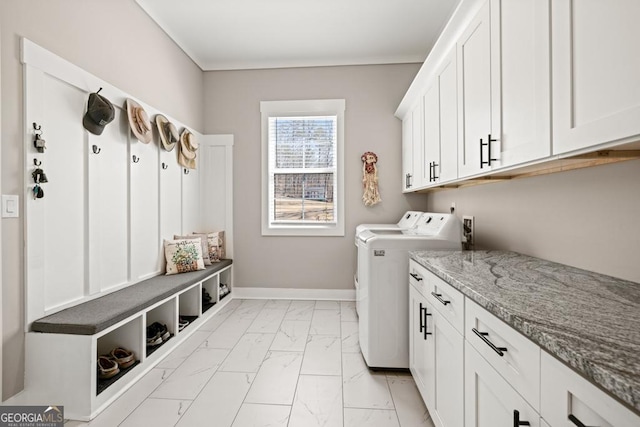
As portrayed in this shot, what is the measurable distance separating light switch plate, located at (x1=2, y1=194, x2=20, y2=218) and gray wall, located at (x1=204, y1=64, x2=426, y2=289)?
2331 millimetres

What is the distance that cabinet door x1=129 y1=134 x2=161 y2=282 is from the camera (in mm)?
2521

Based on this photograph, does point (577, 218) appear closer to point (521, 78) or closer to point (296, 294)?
point (521, 78)

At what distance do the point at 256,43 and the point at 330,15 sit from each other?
3.15ft

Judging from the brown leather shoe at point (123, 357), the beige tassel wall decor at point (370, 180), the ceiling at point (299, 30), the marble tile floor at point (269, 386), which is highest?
the ceiling at point (299, 30)

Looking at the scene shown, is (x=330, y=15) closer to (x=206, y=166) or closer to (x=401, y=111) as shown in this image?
(x=401, y=111)

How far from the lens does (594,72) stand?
89cm

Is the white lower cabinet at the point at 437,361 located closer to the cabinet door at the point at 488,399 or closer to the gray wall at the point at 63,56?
the cabinet door at the point at 488,399

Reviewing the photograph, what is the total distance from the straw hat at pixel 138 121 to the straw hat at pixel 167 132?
10.7 inches

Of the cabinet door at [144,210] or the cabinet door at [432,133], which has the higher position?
the cabinet door at [432,133]

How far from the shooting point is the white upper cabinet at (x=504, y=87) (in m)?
1.12

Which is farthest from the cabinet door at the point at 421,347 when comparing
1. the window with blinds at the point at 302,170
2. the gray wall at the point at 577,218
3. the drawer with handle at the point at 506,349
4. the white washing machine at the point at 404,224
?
the window with blinds at the point at 302,170

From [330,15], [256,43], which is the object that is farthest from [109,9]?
[330,15]

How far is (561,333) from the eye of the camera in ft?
2.27

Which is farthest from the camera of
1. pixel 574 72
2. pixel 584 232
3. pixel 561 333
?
pixel 584 232
